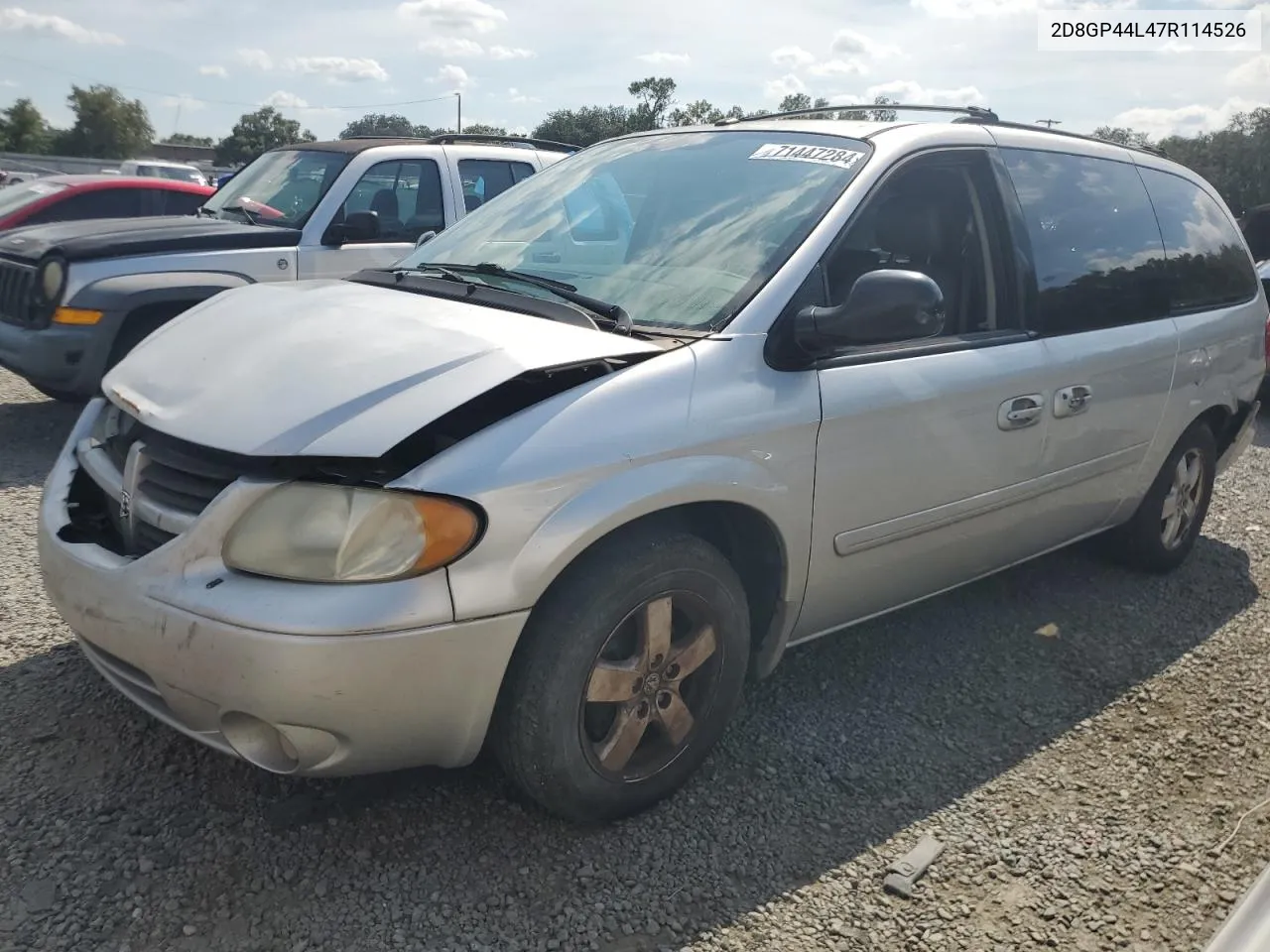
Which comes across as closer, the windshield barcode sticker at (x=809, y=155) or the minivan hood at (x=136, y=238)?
the windshield barcode sticker at (x=809, y=155)

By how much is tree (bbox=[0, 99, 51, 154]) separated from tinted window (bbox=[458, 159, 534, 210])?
70626 millimetres

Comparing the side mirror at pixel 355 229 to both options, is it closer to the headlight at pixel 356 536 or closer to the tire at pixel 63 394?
the tire at pixel 63 394

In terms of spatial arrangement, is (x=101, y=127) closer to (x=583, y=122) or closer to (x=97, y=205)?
(x=583, y=122)

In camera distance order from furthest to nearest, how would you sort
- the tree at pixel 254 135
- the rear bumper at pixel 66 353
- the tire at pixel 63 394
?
the tree at pixel 254 135 → the tire at pixel 63 394 → the rear bumper at pixel 66 353

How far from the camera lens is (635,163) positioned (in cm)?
355

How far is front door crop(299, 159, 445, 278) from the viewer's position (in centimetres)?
653

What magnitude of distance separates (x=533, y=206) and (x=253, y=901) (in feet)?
7.57

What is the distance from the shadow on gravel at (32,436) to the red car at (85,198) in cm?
247

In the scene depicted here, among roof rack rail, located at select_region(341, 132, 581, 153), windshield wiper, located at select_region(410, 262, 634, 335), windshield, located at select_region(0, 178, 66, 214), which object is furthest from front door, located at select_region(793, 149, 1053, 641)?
windshield, located at select_region(0, 178, 66, 214)

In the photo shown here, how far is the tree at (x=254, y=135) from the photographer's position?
6475 cm

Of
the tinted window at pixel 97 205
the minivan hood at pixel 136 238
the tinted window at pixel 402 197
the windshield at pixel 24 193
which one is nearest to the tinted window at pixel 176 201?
the tinted window at pixel 97 205

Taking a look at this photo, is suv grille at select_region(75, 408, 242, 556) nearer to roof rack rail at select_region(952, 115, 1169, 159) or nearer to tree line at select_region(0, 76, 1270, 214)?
roof rack rail at select_region(952, 115, 1169, 159)

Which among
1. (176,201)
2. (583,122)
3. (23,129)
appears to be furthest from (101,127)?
(176,201)

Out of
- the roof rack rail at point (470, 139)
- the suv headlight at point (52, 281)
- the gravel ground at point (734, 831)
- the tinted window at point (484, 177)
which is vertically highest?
the roof rack rail at point (470, 139)
